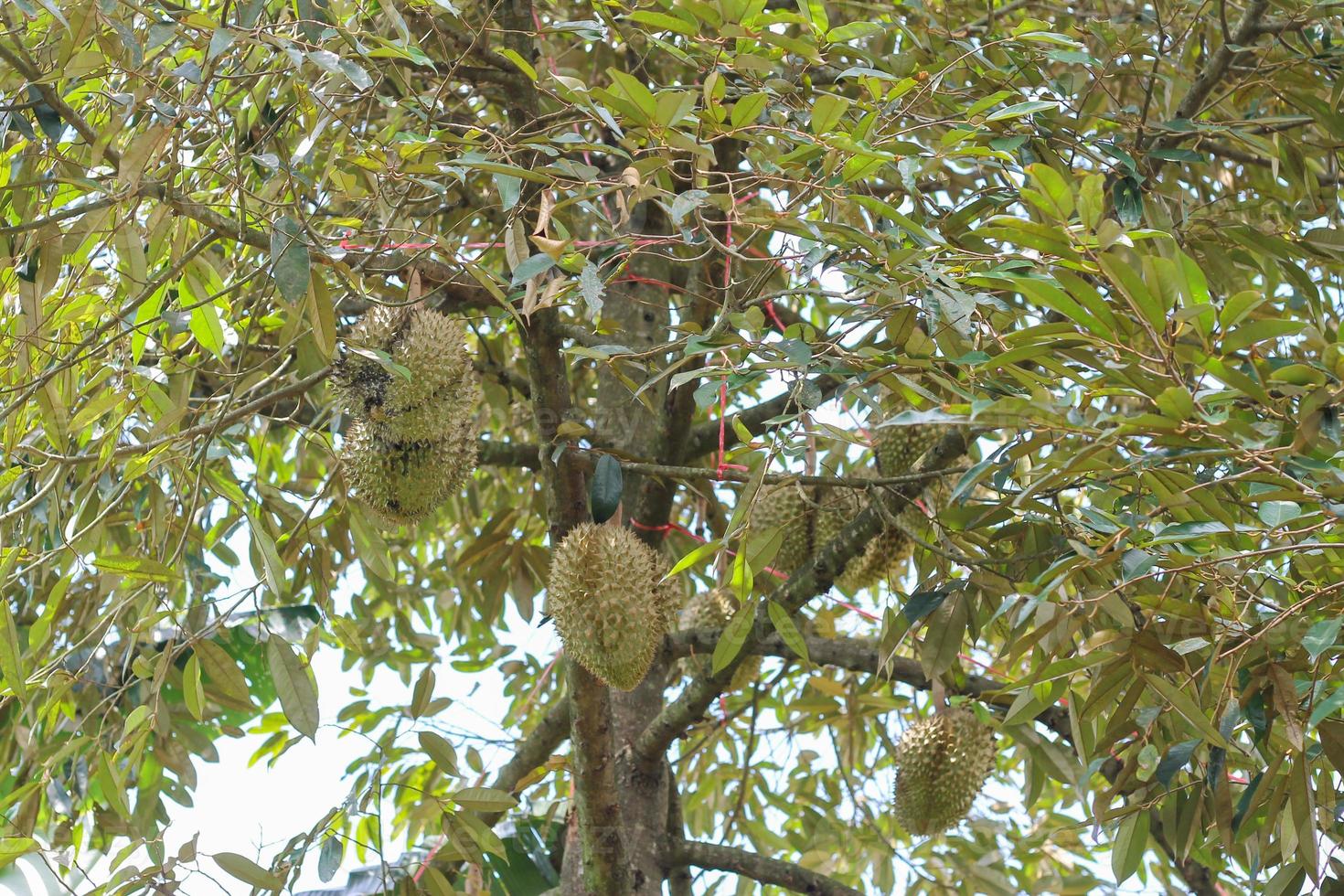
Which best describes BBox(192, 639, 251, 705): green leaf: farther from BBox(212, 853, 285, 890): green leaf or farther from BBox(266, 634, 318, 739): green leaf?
BBox(212, 853, 285, 890): green leaf

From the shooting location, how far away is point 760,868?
2.40 m

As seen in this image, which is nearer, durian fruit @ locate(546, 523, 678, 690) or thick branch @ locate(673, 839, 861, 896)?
durian fruit @ locate(546, 523, 678, 690)

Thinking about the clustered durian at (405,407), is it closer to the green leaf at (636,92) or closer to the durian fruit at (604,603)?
the durian fruit at (604,603)

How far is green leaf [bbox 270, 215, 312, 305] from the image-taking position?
4.58 ft

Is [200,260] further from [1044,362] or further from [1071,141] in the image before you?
[1071,141]

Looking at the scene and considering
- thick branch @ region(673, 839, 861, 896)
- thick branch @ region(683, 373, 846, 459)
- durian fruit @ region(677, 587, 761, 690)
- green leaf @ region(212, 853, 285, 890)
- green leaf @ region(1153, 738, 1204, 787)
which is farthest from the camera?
durian fruit @ region(677, 587, 761, 690)

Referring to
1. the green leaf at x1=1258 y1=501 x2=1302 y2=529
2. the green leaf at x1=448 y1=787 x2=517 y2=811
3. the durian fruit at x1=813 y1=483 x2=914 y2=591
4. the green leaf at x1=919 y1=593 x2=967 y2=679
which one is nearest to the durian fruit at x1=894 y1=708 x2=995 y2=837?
the durian fruit at x1=813 y1=483 x2=914 y2=591

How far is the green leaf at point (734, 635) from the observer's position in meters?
1.71

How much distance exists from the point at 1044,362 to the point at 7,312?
5.90 feet

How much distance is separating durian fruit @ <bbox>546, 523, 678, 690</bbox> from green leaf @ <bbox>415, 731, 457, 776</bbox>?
252 millimetres

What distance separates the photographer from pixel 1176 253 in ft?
3.94

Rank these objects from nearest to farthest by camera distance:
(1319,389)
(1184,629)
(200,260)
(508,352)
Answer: (1319,389)
(1184,629)
(200,260)
(508,352)

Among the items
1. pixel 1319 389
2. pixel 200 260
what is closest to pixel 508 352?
pixel 200 260

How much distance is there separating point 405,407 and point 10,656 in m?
0.63
